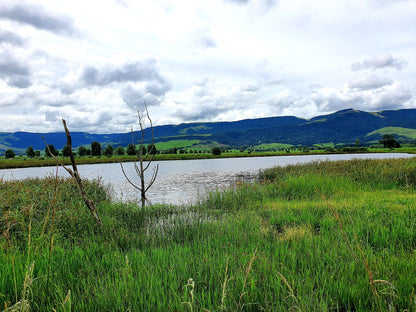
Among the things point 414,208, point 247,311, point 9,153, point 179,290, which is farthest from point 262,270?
point 9,153

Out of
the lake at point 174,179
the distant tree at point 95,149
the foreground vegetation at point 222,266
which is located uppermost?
the distant tree at point 95,149

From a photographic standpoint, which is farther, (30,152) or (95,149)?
(95,149)

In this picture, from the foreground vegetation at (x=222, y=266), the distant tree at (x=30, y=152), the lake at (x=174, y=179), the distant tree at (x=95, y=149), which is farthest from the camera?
the distant tree at (x=95, y=149)

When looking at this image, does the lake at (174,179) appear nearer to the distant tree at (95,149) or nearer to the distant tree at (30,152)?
the distant tree at (30,152)

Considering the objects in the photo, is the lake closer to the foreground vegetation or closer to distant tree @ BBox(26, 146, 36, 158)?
the foreground vegetation

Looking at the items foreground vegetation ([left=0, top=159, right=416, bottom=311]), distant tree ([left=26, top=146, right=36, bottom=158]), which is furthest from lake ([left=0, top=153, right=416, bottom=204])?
distant tree ([left=26, top=146, right=36, bottom=158])

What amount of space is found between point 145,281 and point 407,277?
14.8ft

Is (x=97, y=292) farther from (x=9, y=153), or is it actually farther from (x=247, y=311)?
(x=9, y=153)

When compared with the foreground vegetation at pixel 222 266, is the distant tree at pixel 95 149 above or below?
above

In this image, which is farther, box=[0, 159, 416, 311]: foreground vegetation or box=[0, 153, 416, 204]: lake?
box=[0, 153, 416, 204]: lake

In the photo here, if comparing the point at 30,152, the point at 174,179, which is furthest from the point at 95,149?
the point at 174,179

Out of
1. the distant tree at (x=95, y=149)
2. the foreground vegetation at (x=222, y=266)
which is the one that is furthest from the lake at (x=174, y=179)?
the distant tree at (x=95, y=149)

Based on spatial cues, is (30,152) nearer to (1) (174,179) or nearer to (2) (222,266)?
(1) (174,179)

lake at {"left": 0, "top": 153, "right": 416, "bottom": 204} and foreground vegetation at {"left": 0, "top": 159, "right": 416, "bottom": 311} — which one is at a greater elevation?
foreground vegetation at {"left": 0, "top": 159, "right": 416, "bottom": 311}
